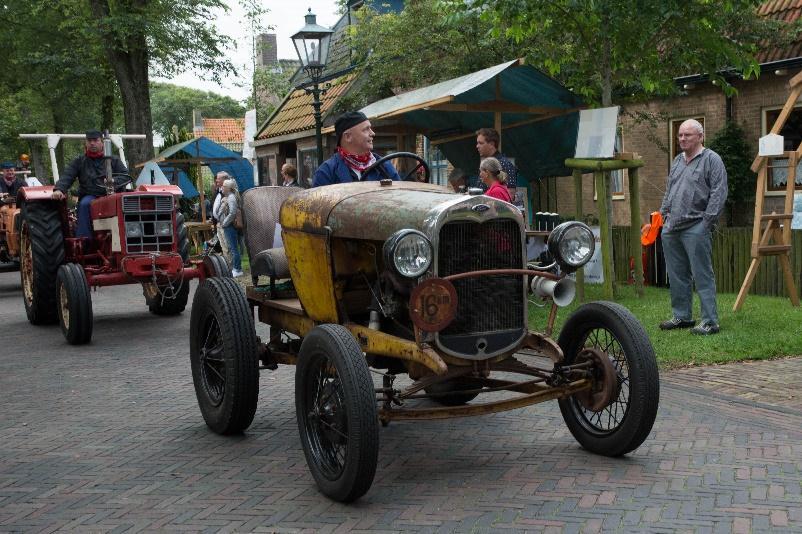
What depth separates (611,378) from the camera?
15.6ft

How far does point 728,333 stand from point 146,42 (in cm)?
1752

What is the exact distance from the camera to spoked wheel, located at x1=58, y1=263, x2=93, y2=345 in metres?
9.40

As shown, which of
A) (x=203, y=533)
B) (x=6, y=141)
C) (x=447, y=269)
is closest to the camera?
(x=203, y=533)

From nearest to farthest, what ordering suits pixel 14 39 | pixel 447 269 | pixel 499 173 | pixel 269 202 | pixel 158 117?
1. pixel 447 269
2. pixel 269 202
3. pixel 499 173
4. pixel 14 39
5. pixel 158 117

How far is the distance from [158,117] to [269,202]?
10321 cm

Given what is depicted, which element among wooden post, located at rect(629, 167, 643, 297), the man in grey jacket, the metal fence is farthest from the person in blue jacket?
the metal fence

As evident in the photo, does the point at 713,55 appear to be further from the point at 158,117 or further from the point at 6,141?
the point at 158,117

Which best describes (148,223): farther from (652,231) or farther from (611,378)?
(652,231)

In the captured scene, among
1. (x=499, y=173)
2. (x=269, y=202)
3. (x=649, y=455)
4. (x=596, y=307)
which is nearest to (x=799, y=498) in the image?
(x=649, y=455)

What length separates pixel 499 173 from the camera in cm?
862

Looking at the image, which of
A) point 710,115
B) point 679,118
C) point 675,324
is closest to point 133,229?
point 675,324

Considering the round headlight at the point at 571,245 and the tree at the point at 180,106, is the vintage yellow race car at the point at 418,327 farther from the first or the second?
the tree at the point at 180,106

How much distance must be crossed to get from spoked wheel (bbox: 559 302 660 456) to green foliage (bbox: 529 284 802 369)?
53.9 inches

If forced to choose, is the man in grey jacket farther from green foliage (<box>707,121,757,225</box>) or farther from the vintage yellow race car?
green foliage (<box>707,121,757,225</box>)
